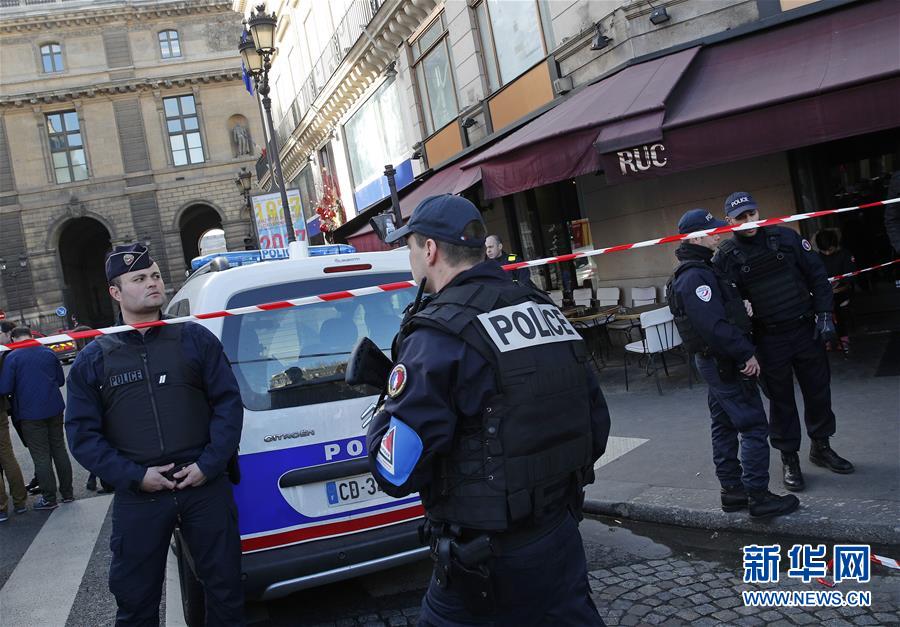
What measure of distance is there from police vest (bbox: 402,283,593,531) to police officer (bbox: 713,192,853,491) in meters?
2.95

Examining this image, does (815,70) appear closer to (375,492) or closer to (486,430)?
(375,492)

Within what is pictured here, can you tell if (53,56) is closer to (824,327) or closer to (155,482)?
(155,482)

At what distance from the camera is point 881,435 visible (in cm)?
560

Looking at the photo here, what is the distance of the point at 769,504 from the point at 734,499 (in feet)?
0.76

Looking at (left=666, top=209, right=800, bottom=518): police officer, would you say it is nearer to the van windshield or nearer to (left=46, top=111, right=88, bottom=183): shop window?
the van windshield

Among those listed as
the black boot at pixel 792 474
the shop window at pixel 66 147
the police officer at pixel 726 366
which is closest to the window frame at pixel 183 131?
the shop window at pixel 66 147

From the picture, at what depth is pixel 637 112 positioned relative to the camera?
8320 mm

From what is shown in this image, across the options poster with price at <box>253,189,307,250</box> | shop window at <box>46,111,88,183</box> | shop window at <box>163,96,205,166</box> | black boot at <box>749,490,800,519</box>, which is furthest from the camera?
shop window at <box>163,96,205,166</box>

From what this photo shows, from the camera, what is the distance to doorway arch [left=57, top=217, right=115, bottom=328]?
4712 cm

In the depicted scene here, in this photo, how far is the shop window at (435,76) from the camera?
15984mm

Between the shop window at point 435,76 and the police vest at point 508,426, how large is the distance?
13.8 m

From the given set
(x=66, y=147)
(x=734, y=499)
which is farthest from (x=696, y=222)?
(x=66, y=147)

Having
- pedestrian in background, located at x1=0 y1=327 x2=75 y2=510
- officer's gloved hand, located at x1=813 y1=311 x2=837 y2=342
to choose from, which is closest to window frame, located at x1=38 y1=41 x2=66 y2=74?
pedestrian in background, located at x1=0 y1=327 x2=75 y2=510

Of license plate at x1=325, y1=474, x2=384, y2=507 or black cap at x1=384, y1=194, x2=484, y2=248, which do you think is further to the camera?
license plate at x1=325, y1=474, x2=384, y2=507
